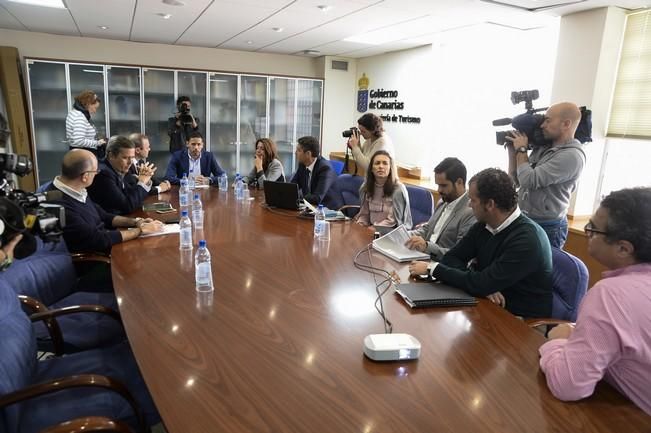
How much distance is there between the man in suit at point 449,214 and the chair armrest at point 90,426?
154 centimetres

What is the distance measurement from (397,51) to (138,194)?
4.18 metres

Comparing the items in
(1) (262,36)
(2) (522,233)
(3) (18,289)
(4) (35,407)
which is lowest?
(4) (35,407)

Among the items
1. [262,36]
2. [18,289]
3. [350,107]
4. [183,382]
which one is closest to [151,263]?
[18,289]

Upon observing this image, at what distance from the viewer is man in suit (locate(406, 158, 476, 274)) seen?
7.33 feet

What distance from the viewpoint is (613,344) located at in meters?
1.00

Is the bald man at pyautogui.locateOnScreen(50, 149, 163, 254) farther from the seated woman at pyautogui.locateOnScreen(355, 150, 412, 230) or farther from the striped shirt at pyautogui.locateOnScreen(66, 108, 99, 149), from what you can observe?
the striped shirt at pyautogui.locateOnScreen(66, 108, 99, 149)

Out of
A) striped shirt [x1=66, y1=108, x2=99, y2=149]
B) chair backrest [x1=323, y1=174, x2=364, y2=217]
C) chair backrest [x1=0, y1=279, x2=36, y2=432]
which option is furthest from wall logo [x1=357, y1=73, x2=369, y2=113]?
chair backrest [x1=0, y1=279, x2=36, y2=432]

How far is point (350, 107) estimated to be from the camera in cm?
695

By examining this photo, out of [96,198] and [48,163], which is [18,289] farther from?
[48,163]

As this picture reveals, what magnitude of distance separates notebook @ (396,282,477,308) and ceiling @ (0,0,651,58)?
2595 millimetres

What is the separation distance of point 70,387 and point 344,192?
3074 millimetres

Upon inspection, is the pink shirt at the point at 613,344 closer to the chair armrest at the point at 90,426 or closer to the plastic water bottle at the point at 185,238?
the chair armrest at the point at 90,426

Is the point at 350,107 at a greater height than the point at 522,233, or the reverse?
the point at 350,107

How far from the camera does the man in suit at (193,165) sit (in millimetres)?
4129
